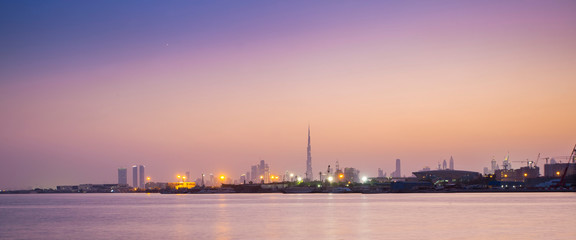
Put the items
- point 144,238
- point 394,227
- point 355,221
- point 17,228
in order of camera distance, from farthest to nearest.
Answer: point 355,221 → point 17,228 → point 394,227 → point 144,238

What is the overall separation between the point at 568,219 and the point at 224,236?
46.5 metres

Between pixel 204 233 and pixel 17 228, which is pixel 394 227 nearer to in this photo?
pixel 204 233

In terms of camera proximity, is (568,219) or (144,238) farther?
(568,219)

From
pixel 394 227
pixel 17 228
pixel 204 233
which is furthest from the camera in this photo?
pixel 17 228

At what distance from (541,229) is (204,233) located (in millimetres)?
35442

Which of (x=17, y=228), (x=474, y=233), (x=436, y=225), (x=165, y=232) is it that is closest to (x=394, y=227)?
(x=436, y=225)

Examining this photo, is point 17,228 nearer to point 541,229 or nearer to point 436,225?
point 436,225

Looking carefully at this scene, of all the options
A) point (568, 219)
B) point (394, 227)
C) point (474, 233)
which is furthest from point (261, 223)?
point (568, 219)

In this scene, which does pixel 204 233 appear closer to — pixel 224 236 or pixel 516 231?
pixel 224 236

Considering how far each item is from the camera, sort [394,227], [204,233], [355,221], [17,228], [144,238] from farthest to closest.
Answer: [355,221], [17,228], [394,227], [204,233], [144,238]

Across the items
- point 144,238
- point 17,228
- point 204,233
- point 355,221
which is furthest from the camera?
point 355,221

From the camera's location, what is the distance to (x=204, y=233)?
68375mm

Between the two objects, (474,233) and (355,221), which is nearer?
(474,233)

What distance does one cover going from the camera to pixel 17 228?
7956 centimetres
